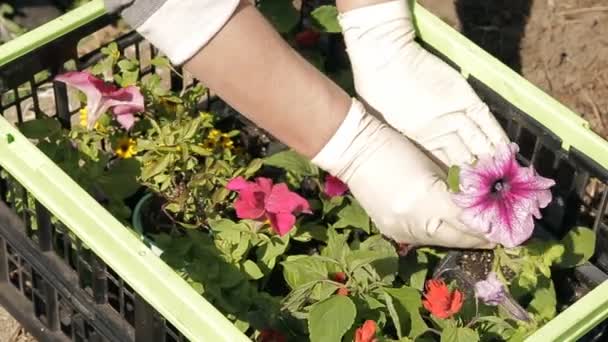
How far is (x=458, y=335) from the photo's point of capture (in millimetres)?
1773

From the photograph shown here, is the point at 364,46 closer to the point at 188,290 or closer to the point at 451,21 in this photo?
the point at 188,290

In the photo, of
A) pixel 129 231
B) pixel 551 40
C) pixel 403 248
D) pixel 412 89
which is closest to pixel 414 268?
pixel 403 248

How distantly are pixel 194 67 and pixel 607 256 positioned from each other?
0.68 m

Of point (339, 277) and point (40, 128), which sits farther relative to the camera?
point (40, 128)

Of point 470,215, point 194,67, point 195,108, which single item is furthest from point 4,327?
point 470,215

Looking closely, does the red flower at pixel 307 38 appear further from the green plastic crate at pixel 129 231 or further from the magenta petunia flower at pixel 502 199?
the magenta petunia flower at pixel 502 199

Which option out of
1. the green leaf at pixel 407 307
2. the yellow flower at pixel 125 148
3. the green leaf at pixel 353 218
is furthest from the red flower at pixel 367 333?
the yellow flower at pixel 125 148

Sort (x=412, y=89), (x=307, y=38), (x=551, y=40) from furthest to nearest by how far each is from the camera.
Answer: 1. (x=551, y=40)
2. (x=307, y=38)
3. (x=412, y=89)

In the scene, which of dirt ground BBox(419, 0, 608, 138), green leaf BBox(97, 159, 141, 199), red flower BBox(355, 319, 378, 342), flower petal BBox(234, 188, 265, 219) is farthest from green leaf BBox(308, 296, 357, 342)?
dirt ground BBox(419, 0, 608, 138)

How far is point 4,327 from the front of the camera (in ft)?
7.84

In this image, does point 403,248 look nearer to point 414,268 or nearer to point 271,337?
point 414,268

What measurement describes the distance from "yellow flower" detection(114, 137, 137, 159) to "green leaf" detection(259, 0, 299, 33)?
310 mm

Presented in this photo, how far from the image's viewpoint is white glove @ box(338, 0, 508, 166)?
2.00m

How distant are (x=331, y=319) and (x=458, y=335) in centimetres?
17
